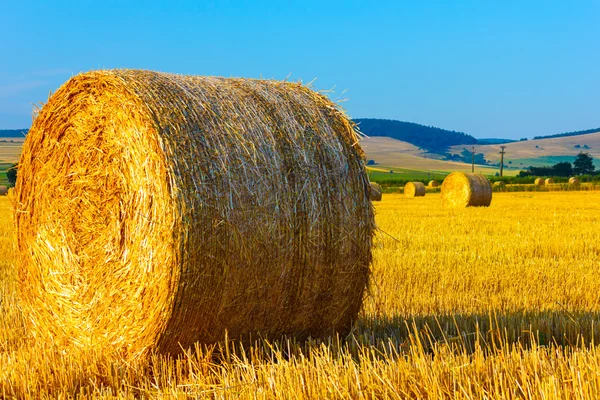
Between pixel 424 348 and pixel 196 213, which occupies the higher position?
pixel 196 213

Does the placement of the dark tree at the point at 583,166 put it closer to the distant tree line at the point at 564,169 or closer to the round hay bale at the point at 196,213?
the distant tree line at the point at 564,169

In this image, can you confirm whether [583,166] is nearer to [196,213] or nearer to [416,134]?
[416,134]

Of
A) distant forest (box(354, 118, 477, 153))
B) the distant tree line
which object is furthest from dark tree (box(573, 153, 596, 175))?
distant forest (box(354, 118, 477, 153))

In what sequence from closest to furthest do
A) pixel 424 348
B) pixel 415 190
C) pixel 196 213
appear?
pixel 196 213
pixel 424 348
pixel 415 190

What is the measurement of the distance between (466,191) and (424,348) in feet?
67.1

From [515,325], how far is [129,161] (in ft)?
11.1

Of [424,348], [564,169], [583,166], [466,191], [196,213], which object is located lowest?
[424,348]

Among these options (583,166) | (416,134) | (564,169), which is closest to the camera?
(564,169)

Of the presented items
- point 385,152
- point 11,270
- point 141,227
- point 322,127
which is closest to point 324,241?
point 322,127

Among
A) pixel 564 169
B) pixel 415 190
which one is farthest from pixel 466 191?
pixel 564 169

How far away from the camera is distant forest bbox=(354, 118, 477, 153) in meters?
142

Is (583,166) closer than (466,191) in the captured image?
No

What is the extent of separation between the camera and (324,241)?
18.4 ft

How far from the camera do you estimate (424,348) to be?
566 centimetres
